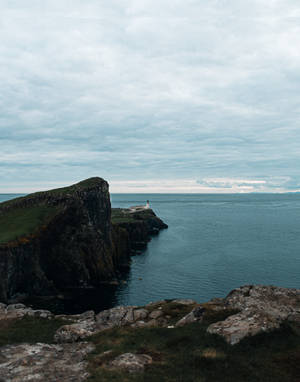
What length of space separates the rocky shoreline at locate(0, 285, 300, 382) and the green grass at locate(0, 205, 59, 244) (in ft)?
78.7

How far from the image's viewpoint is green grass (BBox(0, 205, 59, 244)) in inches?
2320

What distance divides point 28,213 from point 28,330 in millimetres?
44997

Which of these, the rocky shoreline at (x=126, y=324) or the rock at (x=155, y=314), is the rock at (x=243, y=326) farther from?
the rock at (x=155, y=314)

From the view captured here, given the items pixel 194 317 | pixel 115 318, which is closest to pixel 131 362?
pixel 194 317

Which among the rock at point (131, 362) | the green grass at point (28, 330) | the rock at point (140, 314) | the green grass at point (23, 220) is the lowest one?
the green grass at point (28, 330)

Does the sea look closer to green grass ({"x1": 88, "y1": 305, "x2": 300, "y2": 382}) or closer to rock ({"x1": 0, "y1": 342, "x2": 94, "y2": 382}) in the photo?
rock ({"x1": 0, "y1": 342, "x2": 94, "y2": 382})

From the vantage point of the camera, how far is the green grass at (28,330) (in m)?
26.6

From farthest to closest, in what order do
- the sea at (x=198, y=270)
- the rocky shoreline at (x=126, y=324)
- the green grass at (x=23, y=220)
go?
the green grass at (x=23, y=220)
the sea at (x=198, y=270)
the rocky shoreline at (x=126, y=324)

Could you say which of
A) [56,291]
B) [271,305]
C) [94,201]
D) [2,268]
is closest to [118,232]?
[94,201]

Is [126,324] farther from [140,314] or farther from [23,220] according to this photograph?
[23,220]

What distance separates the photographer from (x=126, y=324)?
3019 centimetres

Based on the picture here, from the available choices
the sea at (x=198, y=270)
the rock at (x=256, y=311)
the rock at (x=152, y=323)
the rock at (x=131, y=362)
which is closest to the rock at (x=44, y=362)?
the rock at (x=131, y=362)

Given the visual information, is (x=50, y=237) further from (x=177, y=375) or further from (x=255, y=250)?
(x=255, y=250)

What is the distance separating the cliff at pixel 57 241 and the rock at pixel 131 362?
38227mm
